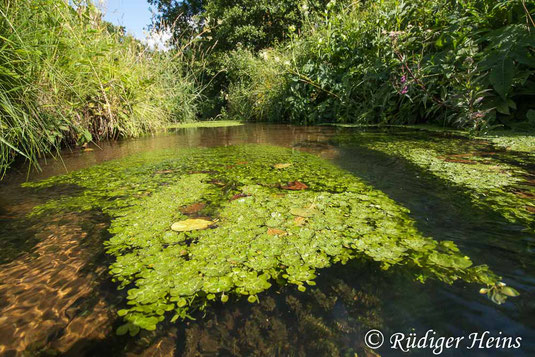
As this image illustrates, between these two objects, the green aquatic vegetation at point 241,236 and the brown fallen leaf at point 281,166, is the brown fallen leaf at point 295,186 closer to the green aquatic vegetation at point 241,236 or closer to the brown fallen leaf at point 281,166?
the green aquatic vegetation at point 241,236

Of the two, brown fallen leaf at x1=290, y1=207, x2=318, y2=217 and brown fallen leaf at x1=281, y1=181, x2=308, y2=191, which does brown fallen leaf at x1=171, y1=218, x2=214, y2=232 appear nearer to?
brown fallen leaf at x1=290, y1=207, x2=318, y2=217

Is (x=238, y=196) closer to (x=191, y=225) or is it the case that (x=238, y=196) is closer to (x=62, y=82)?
(x=191, y=225)

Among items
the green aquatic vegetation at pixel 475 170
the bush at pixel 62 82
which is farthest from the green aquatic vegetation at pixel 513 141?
the bush at pixel 62 82

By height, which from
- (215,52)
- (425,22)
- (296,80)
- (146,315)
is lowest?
(146,315)

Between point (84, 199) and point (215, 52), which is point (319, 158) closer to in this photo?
point (84, 199)

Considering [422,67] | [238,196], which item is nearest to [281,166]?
[238,196]

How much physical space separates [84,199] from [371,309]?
54.8 inches

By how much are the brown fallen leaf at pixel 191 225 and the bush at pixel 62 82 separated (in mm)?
828

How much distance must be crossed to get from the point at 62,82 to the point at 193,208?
1.34m

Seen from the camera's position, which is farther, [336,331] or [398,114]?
[398,114]

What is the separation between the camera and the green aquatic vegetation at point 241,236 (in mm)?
759

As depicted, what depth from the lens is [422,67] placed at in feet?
9.82

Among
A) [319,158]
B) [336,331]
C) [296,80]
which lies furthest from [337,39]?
[336,331]

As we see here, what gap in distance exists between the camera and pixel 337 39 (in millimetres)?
4504
